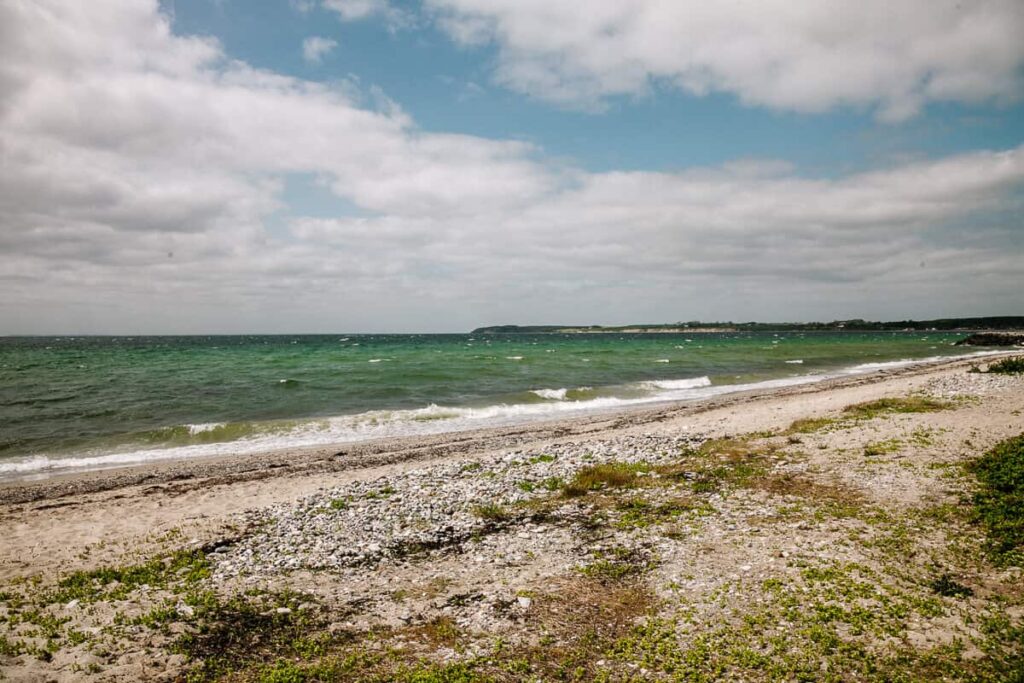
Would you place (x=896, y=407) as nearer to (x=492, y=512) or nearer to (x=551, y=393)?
(x=492, y=512)

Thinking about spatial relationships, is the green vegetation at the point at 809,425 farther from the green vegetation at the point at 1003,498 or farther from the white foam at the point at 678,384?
the white foam at the point at 678,384

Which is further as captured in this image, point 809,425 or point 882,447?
point 809,425

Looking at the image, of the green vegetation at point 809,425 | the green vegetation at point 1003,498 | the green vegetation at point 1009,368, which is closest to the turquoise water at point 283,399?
the green vegetation at point 809,425

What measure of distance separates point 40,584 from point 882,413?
90.4ft

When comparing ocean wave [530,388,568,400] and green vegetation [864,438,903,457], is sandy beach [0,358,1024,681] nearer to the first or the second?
green vegetation [864,438,903,457]

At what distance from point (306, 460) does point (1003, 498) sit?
23289 millimetres

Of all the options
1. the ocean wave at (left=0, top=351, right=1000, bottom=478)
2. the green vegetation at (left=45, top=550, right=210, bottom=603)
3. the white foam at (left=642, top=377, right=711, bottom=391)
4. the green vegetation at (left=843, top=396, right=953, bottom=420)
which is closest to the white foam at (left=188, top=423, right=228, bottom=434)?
the ocean wave at (left=0, top=351, right=1000, bottom=478)

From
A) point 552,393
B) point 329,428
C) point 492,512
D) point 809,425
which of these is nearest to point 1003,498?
point 809,425

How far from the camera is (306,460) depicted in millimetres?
23062

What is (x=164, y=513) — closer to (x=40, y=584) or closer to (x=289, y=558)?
(x=40, y=584)

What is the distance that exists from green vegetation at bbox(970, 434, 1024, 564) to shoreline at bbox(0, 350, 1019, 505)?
14470mm

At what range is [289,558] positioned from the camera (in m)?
11.6

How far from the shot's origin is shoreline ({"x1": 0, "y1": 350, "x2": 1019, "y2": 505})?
19.9 metres

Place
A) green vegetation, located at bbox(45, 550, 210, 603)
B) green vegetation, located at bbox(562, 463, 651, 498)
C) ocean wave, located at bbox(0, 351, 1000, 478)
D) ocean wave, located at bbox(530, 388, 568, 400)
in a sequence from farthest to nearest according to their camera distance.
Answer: ocean wave, located at bbox(530, 388, 568, 400) → ocean wave, located at bbox(0, 351, 1000, 478) → green vegetation, located at bbox(562, 463, 651, 498) → green vegetation, located at bbox(45, 550, 210, 603)
